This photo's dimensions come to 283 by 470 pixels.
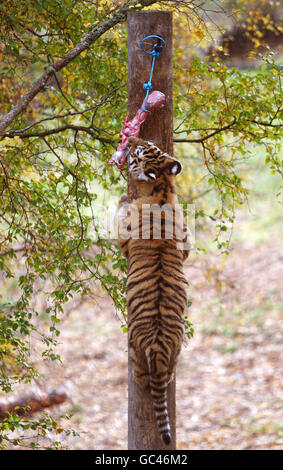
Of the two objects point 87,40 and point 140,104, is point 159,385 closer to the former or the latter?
point 140,104

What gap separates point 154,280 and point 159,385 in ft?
2.20

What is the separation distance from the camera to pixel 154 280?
3680mm

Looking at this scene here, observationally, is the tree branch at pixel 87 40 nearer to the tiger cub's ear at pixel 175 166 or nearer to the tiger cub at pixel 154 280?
the tiger cub at pixel 154 280

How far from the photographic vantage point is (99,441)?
11062mm

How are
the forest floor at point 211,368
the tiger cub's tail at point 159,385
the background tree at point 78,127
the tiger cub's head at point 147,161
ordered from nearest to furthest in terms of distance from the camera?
the tiger cub's tail at point 159,385
the tiger cub's head at point 147,161
the background tree at point 78,127
the forest floor at point 211,368

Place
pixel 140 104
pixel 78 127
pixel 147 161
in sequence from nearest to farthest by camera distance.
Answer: pixel 147 161
pixel 140 104
pixel 78 127

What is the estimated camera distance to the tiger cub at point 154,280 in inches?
140

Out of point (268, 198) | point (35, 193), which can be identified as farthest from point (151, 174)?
point (268, 198)

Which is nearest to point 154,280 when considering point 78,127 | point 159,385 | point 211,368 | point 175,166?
point 159,385

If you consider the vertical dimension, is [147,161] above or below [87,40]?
below

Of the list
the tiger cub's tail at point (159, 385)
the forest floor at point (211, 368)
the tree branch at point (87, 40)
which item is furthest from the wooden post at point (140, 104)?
the forest floor at point (211, 368)

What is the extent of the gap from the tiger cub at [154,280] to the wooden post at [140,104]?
0.17m

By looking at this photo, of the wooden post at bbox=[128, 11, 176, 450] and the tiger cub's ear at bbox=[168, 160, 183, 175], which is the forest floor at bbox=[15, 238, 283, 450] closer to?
the wooden post at bbox=[128, 11, 176, 450]
